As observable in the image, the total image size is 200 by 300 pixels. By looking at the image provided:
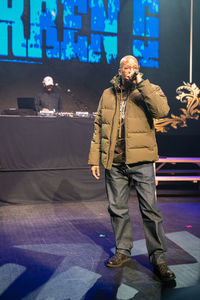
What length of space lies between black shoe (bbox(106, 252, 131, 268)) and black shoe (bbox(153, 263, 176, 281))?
307 mm

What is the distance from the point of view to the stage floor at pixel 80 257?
7.13ft

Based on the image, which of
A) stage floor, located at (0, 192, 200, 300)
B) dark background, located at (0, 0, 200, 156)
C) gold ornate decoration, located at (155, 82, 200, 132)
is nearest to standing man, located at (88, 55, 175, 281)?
stage floor, located at (0, 192, 200, 300)

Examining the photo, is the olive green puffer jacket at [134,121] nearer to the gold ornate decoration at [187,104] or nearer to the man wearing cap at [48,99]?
the man wearing cap at [48,99]

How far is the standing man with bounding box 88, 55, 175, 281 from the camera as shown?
241 cm

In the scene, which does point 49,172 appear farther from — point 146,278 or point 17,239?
point 146,278

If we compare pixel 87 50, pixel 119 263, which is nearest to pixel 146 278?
pixel 119 263

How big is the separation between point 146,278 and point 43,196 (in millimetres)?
2739

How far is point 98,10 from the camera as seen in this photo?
7.25 m

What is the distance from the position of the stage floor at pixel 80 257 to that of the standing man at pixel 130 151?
0.52 feet

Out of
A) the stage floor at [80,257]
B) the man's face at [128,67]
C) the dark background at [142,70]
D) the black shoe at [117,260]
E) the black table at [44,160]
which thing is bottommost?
the stage floor at [80,257]

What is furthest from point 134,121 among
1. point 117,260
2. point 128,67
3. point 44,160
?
point 44,160

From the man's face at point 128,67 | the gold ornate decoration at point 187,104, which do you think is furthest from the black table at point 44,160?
the gold ornate decoration at point 187,104

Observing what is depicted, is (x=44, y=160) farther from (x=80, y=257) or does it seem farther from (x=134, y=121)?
(x=134, y=121)

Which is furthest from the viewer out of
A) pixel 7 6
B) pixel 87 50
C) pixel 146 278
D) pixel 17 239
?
pixel 87 50
